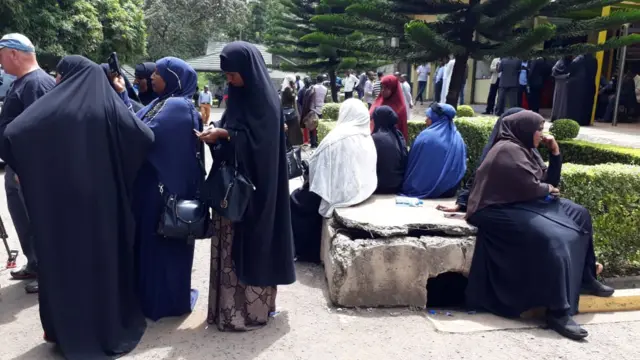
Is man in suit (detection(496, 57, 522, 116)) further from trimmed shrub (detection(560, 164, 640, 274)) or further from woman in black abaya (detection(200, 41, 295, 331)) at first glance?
woman in black abaya (detection(200, 41, 295, 331))

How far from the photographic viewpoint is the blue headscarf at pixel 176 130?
2.84 m

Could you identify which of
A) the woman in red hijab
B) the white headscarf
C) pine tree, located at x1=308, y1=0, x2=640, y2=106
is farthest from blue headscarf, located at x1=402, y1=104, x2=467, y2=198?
pine tree, located at x1=308, y1=0, x2=640, y2=106

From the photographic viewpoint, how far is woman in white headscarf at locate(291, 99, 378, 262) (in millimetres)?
3967

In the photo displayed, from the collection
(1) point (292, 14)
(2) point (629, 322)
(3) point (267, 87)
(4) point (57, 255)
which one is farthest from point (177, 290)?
(1) point (292, 14)

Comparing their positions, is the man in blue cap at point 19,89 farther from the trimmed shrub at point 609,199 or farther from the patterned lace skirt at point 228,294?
the trimmed shrub at point 609,199

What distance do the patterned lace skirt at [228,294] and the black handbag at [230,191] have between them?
0.74ft

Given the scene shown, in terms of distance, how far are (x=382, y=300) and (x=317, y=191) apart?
101 centimetres

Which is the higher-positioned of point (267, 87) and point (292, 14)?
point (292, 14)

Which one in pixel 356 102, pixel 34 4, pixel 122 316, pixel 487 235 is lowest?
pixel 122 316

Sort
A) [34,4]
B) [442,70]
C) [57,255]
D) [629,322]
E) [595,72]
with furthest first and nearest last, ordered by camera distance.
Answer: [442,70] < [34,4] < [595,72] < [629,322] < [57,255]

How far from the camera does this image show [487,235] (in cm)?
340

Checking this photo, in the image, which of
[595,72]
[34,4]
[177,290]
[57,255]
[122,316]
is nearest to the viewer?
[57,255]

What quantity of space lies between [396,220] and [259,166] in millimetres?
1212

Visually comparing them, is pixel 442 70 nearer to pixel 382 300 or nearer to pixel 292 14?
pixel 292 14
